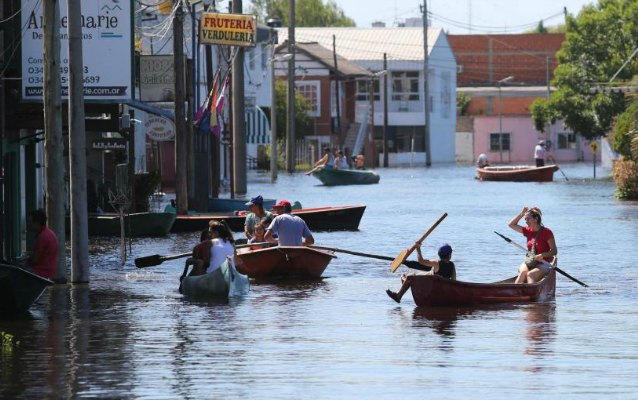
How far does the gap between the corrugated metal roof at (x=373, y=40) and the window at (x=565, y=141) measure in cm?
1506

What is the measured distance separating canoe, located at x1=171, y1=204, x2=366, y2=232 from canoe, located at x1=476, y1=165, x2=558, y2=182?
3630 cm

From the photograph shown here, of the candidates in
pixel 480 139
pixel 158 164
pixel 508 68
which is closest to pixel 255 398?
pixel 158 164

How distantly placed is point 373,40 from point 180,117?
79702 mm

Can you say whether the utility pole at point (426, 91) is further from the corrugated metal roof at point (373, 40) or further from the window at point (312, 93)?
the window at point (312, 93)

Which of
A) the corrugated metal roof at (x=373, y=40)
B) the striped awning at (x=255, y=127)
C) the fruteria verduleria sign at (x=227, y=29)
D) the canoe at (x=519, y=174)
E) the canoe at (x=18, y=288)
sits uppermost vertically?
the corrugated metal roof at (x=373, y=40)

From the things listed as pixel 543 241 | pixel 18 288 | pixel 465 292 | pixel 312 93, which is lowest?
pixel 465 292

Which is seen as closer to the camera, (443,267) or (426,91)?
(443,267)

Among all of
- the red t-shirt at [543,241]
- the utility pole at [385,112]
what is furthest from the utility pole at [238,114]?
the utility pole at [385,112]

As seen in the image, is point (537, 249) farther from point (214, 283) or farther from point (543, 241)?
point (214, 283)

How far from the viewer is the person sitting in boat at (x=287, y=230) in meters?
26.8

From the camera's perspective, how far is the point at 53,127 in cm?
2456

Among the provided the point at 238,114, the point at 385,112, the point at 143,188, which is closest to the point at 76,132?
the point at 143,188

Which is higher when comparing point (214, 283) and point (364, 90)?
point (364, 90)

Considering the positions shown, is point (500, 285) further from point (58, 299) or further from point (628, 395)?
point (628, 395)
